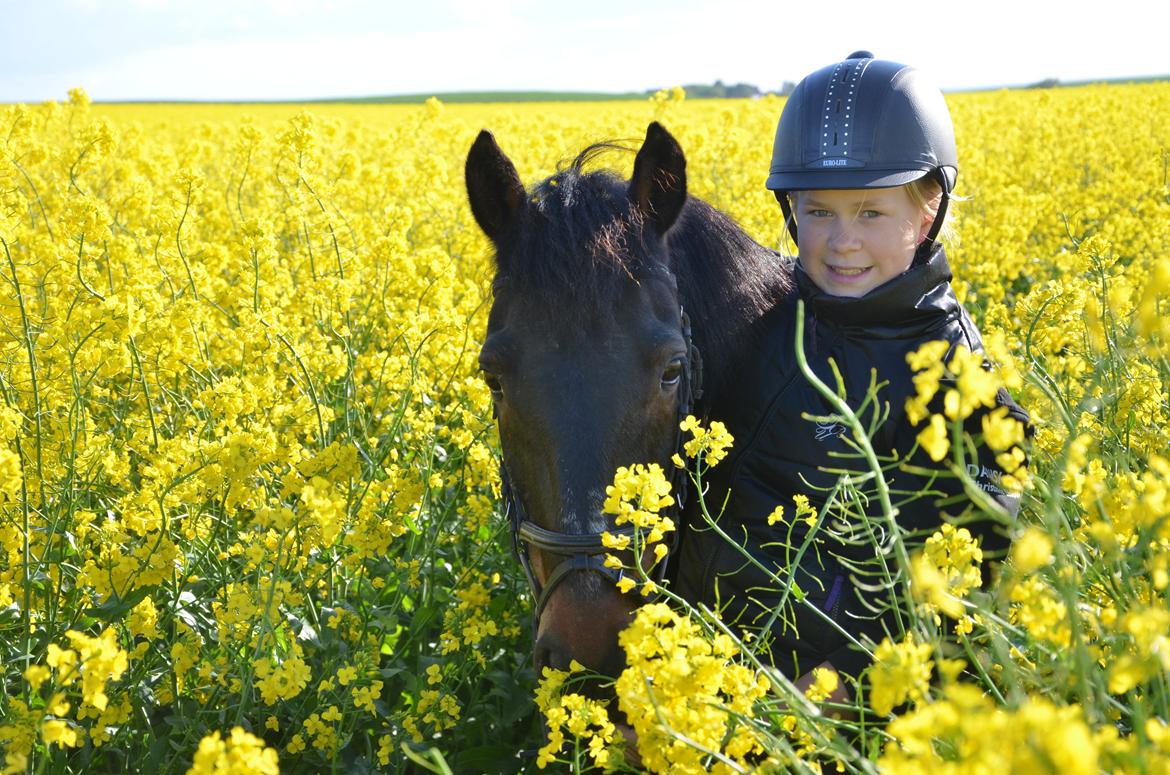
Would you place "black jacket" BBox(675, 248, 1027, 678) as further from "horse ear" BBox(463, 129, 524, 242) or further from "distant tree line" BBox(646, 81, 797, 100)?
"distant tree line" BBox(646, 81, 797, 100)

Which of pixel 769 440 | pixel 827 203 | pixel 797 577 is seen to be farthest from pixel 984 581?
pixel 827 203

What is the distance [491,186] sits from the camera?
2.76 meters

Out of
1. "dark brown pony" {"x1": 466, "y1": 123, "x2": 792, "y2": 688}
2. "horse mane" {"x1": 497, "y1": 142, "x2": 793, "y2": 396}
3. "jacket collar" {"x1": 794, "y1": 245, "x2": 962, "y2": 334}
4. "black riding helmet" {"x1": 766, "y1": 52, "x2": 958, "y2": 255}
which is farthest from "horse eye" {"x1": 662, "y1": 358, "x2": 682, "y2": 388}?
"black riding helmet" {"x1": 766, "y1": 52, "x2": 958, "y2": 255}

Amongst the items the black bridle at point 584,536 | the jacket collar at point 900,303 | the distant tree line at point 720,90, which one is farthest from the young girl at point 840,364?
the distant tree line at point 720,90

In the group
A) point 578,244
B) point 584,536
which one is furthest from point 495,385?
point 584,536

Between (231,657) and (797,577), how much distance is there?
1613 millimetres

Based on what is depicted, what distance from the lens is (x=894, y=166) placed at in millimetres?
3113

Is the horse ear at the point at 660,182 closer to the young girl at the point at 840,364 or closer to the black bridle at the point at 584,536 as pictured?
the black bridle at the point at 584,536

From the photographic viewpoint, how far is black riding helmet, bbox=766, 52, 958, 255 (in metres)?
3.12

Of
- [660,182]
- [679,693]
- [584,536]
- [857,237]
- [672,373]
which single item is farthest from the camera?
[857,237]

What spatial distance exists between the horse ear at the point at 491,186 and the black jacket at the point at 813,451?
84cm

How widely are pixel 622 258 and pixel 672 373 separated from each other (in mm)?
322

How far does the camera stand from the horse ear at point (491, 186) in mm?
2703

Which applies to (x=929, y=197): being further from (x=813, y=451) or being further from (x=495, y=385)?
(x=495, y=385)
